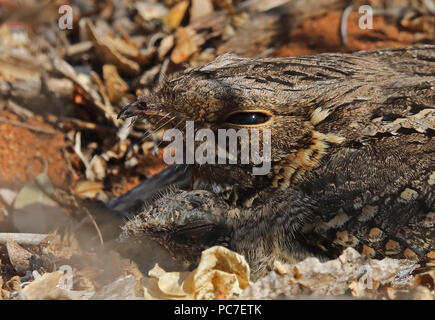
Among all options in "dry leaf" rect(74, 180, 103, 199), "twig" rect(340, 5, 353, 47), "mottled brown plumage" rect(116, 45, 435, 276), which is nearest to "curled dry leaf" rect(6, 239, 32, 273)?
"mottled brown plumage" rect(116, 45, 435, 276)

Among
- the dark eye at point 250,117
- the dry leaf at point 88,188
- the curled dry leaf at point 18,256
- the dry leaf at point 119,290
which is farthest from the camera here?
the dry leaf at point 88,188

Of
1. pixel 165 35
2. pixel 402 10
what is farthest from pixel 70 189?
pixel 402 10

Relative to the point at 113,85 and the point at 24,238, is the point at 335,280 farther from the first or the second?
the point at 113,85

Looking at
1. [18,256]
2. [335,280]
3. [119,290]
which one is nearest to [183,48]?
[18,256]

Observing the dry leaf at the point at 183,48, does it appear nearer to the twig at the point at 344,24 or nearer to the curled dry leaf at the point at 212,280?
the twig at the point at 344,24

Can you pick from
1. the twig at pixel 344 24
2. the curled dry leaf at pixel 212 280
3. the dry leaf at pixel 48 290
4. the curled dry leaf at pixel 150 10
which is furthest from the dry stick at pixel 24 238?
the twig at pixel 344 24

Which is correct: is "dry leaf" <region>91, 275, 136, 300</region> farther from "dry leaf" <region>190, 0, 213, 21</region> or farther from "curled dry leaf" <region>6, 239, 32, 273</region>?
"dry leaf" <region>190, 0, 213, 21</region>

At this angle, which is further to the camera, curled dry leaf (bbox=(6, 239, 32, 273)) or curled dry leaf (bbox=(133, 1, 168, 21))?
curled dry leaf (bbox=(133, 1, 168, 21))
